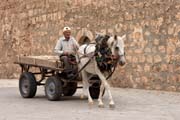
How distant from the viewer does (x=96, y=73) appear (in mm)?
9781

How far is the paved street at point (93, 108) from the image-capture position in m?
8.15

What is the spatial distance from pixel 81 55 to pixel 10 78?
10.1 metres

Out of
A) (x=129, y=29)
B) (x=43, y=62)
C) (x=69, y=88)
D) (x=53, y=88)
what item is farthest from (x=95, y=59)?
(x=129, y=29)

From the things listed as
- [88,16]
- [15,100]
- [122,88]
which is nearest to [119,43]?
[15,100]

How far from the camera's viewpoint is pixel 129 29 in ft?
46.8

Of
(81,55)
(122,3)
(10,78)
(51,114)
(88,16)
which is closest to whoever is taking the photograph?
(51,114)

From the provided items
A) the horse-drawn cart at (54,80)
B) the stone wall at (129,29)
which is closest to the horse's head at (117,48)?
the horse-drawn cart at (54,80)

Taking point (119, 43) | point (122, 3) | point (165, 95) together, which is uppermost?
point (122, 3)

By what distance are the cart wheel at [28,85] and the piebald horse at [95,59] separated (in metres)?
1.65

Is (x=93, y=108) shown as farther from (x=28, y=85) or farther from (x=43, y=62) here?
(x=28, y=85)

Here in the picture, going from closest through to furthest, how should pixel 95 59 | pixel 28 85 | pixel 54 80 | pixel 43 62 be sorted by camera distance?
pixel 95 59 < pixel 54 80 < pixel 43 62 < pixel 28 85

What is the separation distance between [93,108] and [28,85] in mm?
2642

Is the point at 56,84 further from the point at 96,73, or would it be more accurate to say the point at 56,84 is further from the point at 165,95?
the point at 165,95

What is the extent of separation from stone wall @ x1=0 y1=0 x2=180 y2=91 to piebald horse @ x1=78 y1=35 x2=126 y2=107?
353 cm
